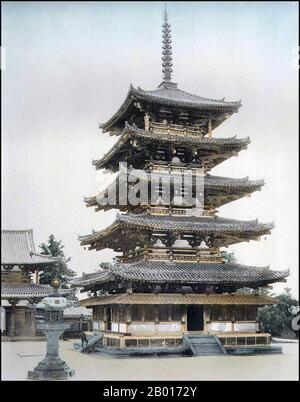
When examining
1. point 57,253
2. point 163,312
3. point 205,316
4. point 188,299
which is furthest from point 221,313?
point 57,253

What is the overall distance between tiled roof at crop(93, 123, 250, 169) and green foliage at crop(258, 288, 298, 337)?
18450 mm

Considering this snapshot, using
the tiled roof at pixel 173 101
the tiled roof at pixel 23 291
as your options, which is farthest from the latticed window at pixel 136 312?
the tiled roof at pixel 23 291

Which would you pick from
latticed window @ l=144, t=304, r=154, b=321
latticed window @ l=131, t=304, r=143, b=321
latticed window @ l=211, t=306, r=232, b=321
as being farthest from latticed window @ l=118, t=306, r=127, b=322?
latticed window @ l=211, t=306, r=232, b=321

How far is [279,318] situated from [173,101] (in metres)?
23.4

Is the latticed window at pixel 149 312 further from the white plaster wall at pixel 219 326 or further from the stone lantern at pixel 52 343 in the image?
the stone lantern at pixel 52 343

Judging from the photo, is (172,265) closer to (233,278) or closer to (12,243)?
(233,278)

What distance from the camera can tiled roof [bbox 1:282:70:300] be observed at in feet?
159

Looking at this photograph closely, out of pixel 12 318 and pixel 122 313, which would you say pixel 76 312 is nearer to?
pixel 12 318

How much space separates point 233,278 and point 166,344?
5417mm

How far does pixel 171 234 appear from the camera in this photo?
106 feet

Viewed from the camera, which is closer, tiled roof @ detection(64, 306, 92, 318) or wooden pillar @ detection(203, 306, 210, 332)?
wooden pillar @ detection(203, 306, 210, 332)

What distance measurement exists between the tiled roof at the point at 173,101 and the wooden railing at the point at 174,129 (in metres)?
1.34

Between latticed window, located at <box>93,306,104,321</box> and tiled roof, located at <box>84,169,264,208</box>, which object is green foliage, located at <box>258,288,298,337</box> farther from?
latticed window, located at <box>93,306,104,321</box>
